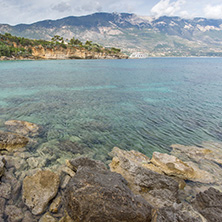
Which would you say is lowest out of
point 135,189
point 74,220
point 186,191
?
point 186,191

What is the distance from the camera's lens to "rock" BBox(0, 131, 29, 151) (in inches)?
436

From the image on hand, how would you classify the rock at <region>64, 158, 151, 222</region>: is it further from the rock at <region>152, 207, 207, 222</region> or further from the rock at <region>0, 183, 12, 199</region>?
the rock at <region>0, 183, 12, 199</region>

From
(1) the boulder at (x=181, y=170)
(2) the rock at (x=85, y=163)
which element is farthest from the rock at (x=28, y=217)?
(1) the boulder at (x=181, y=170)

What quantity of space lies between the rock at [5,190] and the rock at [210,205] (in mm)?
8462

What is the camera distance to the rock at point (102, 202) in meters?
5.28

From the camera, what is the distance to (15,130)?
46.6ft

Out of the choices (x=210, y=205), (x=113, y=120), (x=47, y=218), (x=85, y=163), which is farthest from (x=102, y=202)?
(x=113, y=120)

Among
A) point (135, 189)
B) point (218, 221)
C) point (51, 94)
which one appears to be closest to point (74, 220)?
point (135, 189)

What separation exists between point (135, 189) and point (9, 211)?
18.4 ft

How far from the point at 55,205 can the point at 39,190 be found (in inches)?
45.1

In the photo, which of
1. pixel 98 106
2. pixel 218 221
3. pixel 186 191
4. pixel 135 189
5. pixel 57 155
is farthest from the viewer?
pixel 98 106

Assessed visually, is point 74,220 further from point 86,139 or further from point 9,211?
point 86,139

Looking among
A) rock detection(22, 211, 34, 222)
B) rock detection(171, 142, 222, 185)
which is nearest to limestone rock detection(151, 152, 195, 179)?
rock detection(171, 142, 222, 185)

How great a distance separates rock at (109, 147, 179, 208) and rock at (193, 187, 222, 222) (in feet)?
3.26
